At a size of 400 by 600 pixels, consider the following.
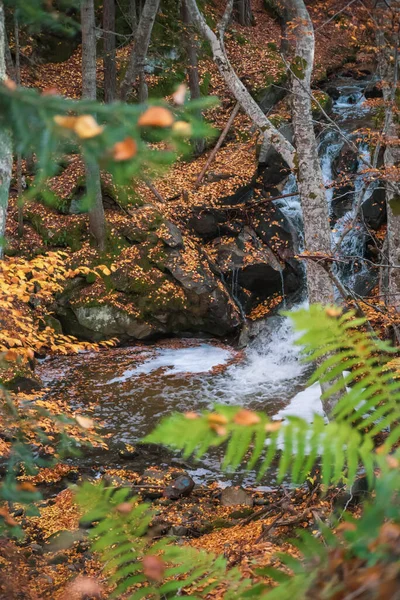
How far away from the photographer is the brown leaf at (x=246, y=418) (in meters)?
1.07

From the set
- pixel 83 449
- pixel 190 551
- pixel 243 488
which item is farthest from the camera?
pixel 83 449

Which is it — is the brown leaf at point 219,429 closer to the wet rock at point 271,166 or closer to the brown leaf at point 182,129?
the brown leaf at point 182,129

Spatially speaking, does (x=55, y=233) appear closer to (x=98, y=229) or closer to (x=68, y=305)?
(x=98, y=229)

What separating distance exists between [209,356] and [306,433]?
401 inches

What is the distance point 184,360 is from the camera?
1090cm

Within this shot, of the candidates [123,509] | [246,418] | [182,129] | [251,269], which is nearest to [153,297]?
[251,269]

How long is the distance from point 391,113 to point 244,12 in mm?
15472

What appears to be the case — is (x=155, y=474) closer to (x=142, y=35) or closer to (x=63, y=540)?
(x=63, y=540)

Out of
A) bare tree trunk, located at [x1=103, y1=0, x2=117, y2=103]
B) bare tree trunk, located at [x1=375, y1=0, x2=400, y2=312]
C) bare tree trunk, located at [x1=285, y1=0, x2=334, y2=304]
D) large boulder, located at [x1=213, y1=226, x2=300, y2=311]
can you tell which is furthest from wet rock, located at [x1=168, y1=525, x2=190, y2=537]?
bare tree trunk, located at [x1=103, y1=0, x2=117, y2=103]

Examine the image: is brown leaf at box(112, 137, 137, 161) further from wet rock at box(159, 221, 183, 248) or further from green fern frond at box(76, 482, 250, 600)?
wet rock at box(159, 221, 183, 248)

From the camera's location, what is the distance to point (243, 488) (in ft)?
20.5

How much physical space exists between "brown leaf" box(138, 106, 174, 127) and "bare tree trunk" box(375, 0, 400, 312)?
578 cm

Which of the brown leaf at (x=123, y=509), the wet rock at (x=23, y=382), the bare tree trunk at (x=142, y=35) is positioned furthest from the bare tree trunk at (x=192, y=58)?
the brown leaf at (x=123, y=509)

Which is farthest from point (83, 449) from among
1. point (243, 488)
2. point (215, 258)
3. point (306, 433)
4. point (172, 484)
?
point (306, 433)
